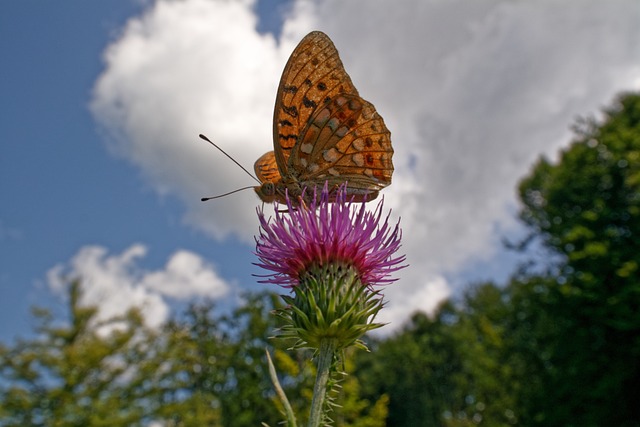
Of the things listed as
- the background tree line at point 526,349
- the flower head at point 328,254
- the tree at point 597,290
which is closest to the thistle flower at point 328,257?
the flower head at point 328,254

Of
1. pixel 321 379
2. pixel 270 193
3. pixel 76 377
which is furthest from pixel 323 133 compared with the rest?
pixel 76 377

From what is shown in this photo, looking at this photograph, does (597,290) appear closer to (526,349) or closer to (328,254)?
(526,349)

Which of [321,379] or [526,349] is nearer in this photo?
[321,379]

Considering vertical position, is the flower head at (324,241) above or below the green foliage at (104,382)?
below

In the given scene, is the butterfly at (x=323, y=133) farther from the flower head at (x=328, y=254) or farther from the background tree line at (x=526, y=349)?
the background tree line at (x=526, y=349)

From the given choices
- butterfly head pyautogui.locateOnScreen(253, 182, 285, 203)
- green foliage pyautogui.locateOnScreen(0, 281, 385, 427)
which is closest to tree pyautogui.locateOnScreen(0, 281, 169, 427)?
green foliage pyautogui.locateOnScreen(0, 281, 385, 427)

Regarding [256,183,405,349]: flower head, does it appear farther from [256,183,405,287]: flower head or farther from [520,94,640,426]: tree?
[520,94,640,426]: tree
